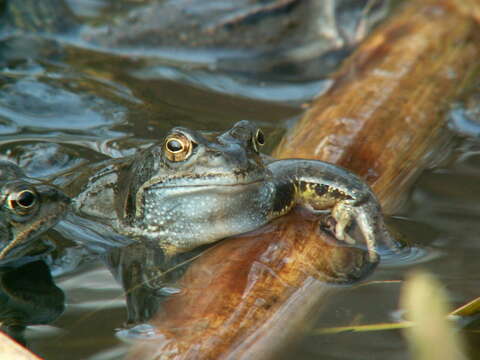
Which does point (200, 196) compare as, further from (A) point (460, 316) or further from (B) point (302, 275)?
(A) point (460, 316)

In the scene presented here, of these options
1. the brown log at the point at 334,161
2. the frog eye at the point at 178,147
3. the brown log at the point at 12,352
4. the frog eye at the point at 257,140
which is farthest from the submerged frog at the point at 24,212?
the brown log at the point at 12,352

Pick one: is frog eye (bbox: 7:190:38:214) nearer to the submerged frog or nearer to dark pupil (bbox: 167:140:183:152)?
the submerged frog

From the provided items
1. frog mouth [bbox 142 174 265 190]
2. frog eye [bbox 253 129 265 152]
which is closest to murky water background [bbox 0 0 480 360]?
frog mouth [bbox 142 174 265 190]

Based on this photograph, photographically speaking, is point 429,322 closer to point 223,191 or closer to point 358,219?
point 358,219

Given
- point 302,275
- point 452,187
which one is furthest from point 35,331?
point 452,187

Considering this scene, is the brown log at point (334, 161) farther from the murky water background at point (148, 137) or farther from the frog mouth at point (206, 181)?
→ the frog mouth at point (206, 181)
